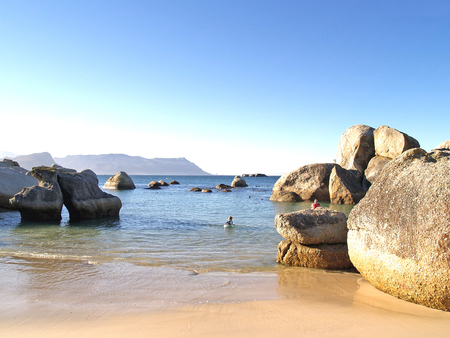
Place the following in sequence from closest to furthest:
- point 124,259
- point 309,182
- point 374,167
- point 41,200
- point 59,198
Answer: point 124,259, point 41,200, point 59,198, point 374,167, point 309,182

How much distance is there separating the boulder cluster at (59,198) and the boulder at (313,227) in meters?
11.5

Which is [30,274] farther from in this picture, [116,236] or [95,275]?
[116,236]

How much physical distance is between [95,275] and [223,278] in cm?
294

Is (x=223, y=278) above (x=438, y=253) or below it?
below

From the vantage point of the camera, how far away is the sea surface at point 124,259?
19.4 ft

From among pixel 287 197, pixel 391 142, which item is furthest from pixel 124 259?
pixel 391 142

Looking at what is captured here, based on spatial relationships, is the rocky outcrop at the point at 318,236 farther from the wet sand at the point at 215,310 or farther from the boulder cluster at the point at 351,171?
the boulder cluster at the point at 351,171

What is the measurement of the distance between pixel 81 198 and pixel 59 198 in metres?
1.01

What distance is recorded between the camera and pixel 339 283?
256 inches

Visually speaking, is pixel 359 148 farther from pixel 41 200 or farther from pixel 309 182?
pixel 41 200

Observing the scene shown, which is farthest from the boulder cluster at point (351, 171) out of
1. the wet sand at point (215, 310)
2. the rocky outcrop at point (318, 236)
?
the wet sand at point (215, 310)

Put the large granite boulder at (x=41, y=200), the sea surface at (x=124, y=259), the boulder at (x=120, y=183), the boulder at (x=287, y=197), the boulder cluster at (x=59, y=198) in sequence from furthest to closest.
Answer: the boulder at (x=120, y=183)
the boulder at (x=287, y=197)
the boulder cluster at (x=59, y=198)
the large granite boulder at (x=41, y=200)
the sea surface at (x=124, y=259)

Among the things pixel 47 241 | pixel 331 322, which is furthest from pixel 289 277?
pixel 47 241

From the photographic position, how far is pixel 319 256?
7.59m
